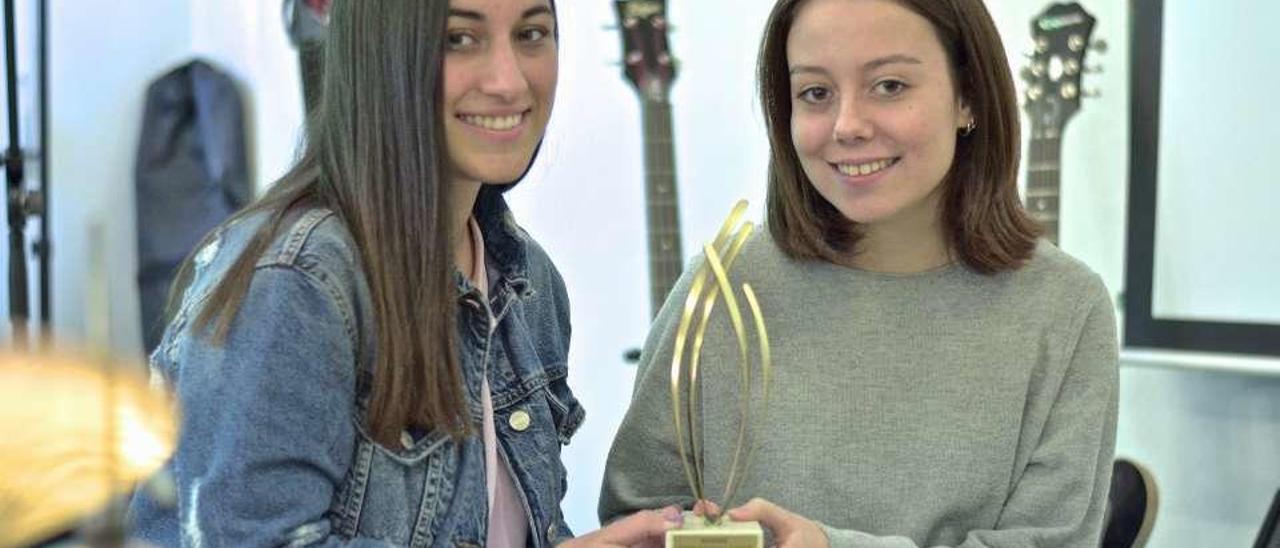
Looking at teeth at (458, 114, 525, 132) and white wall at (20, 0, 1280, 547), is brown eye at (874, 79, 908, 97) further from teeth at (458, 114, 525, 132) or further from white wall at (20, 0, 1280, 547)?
white wall at (20, 0, 1280, 547)

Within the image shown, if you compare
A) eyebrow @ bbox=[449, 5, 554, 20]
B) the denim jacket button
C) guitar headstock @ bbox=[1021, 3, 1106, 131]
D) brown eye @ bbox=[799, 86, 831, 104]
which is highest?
guitar headstock @ bbox=[1021, 3, 1106, 131]

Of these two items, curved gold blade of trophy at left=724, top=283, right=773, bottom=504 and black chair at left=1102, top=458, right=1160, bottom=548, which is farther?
black chair at left=1102, top=458, right=1160, bottom=548

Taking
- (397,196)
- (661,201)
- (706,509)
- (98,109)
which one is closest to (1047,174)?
(661,201)

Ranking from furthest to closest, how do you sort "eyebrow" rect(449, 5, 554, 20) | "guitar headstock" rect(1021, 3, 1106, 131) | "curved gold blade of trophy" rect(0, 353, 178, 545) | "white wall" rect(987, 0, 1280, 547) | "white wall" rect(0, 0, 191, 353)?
"white wall" rect(0, 0, 191, 353) < "white wall" rect(987, 0, 1280, 547) < "guitar headstock" rect(1021, 3, 1106, 131) < "eyebrow" rect(449, 5, 554, 20) < "curved gold blade of trophy" rect(0, 353, 178, 545)

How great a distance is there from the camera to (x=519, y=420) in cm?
141

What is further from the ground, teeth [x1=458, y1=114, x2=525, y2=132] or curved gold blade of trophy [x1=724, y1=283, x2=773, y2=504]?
teeth [x1=458, y1=114, x2=525, y2=132]

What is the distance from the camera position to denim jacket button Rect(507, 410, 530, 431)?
1.41 m

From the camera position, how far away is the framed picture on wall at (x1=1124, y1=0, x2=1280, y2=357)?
2.58 metres

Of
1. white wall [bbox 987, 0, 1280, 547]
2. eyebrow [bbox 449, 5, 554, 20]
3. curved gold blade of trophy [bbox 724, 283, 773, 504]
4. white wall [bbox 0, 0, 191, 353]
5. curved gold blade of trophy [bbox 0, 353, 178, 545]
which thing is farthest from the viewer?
white wall [bbox 0, 0, 191, 353]

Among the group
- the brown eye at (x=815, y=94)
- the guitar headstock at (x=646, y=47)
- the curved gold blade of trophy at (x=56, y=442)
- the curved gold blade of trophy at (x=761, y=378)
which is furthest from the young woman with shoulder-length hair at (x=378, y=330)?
the guitar headstock at (x=646, y=47)

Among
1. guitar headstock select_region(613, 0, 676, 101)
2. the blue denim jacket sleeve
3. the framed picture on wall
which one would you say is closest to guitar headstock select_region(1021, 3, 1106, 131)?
the framed picture on wall

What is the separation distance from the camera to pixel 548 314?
1.58 metres

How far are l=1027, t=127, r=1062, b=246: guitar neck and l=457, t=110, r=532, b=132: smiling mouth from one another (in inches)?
58.9

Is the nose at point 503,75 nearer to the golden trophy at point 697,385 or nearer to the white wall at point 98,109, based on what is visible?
the golden trophy at point 697,385
